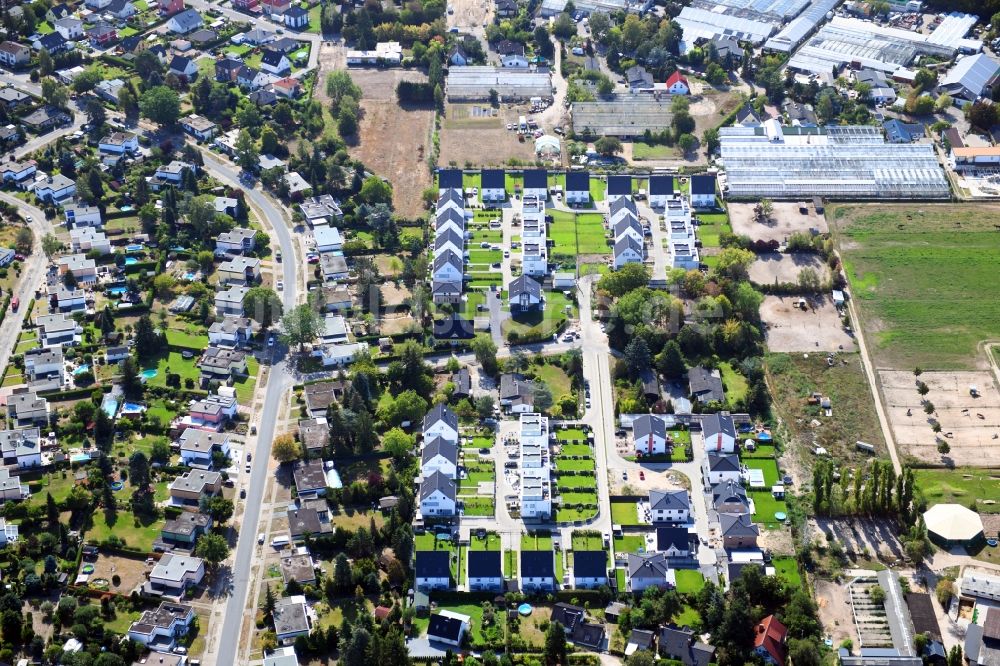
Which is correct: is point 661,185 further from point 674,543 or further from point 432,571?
point 432,571

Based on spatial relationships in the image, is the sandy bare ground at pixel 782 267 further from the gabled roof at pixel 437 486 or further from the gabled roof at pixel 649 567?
the gabled roof at pixel 437 486

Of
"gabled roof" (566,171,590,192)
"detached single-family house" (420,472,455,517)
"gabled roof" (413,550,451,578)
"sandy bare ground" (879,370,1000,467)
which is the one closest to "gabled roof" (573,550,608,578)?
"gabled roof" (413,550,451,578)

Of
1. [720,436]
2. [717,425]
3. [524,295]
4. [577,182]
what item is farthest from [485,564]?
[577,182]

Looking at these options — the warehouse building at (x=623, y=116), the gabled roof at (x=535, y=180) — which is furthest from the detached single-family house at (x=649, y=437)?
the warehouse building at (x=623, y=116)

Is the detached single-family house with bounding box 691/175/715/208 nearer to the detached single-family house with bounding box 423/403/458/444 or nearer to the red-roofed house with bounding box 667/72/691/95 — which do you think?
the red-roofed house with bounding box 667/72/691/95

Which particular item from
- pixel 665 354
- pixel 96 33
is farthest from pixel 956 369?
pixel 96 33

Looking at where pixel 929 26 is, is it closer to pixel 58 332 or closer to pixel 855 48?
pixel 855 48
